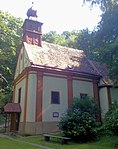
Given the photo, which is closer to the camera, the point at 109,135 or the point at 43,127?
the point at 109,135

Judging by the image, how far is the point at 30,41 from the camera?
23.9 metres

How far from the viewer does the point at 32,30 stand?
24.5 m

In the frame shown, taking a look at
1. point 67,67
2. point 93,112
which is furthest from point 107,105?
point 67,67

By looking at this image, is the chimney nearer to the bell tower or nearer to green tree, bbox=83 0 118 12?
the bell tower

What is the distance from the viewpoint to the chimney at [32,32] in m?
23.9

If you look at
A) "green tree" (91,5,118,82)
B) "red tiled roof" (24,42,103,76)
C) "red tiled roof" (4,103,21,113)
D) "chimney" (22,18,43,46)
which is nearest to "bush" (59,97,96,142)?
"green tree" (91,5,118,82)

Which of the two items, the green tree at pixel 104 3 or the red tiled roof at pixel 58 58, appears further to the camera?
the red tiled roof at pixel 58 58

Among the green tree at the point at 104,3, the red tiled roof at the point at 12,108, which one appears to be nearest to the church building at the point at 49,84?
the red tiled roof at the point at 12,108

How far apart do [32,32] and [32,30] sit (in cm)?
37

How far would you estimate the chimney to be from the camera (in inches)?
941

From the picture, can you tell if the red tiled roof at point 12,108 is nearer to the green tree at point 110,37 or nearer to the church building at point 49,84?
the church building at point 49,84

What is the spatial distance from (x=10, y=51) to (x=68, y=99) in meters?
11.0

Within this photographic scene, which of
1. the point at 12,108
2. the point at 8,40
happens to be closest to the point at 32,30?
the point at 8,40

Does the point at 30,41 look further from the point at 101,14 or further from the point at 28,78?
the point at 101,14
